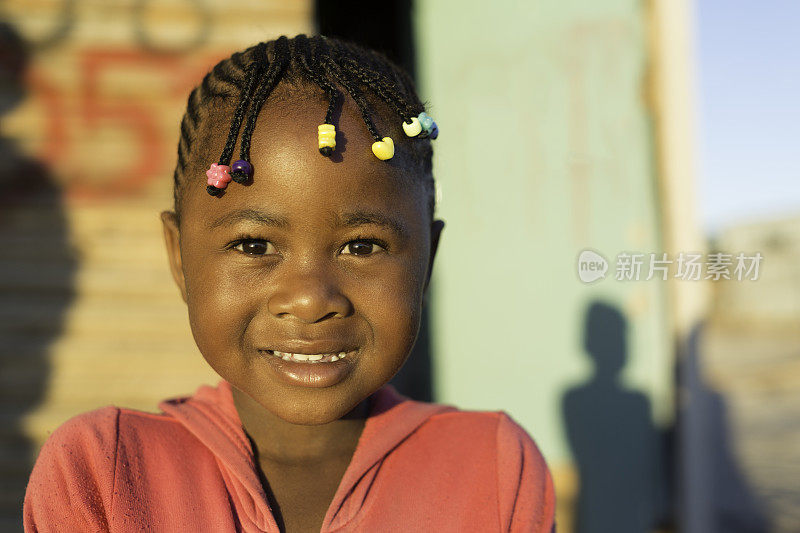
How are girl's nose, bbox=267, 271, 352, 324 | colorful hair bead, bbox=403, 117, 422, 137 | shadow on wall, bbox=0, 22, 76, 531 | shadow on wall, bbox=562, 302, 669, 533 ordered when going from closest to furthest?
girl's nose, bbox=267, 271, 352, 324, colorful hair bead, bbox=403, 117, 422, 137, shadow on wall, bbox=0, 22, 76, 531, shadow on wall, bbox=562, 302, 669, 533

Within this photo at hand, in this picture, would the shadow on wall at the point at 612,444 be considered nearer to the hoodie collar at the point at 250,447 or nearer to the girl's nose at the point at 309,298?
the hoodie collar at the point at 250,447

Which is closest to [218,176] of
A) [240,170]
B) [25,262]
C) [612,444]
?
[240,170]

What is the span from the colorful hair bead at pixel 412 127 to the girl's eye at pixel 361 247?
0.21m

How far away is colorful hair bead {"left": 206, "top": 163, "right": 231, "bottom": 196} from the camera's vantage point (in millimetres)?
1072

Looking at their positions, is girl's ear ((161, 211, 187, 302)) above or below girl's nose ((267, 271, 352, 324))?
above

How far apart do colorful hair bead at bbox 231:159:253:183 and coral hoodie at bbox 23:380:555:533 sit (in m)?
0.50

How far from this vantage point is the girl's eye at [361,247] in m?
1.13

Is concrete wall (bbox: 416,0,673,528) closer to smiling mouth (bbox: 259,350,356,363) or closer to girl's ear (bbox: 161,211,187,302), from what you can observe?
girl's ear (bbox: 161,211,187,302)

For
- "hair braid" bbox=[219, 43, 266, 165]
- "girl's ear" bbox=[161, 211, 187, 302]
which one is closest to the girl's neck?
"girl's ear" bbox=[161, 211, 187, 302]

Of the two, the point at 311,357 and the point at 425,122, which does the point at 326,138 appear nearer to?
the point at 425,122

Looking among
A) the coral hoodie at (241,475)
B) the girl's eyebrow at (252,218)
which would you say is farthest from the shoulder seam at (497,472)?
the girl's eyebrow at (252,218)

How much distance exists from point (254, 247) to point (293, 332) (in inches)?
6.6

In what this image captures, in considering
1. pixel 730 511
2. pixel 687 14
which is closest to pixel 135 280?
pixel 687 14

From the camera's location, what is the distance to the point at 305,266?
1.07 meters
